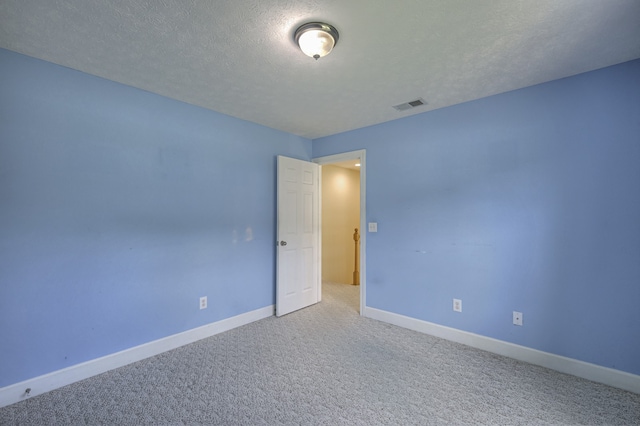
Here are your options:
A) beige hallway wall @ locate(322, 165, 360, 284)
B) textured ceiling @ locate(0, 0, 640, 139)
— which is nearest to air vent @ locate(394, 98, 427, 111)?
textured ceiling @ locate(0, 0, 640, 139)

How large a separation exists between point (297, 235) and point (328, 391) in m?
2.06

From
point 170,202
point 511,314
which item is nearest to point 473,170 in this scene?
point 511,314

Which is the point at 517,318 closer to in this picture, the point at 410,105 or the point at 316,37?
the point at 410,105

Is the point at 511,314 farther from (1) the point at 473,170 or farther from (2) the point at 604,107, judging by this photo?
(2) the point at 604,107

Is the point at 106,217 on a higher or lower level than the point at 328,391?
higher

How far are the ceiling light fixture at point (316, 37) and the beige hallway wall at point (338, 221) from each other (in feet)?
12.3

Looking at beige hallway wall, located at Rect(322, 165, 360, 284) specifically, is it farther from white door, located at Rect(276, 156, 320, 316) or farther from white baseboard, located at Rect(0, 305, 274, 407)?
white baseboard, located at Rect(0, 305, 274, 407)

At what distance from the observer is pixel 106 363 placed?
7.50 ft

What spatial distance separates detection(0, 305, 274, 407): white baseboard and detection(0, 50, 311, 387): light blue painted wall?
0.05 m

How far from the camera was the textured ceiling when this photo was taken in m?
1.55

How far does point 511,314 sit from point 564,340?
0.39 metres

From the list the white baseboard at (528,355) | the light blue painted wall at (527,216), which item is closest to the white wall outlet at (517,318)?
the light blue painted wall at (527,216)

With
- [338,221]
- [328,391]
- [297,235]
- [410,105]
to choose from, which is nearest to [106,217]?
[297,235]

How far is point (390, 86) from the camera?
8.11 ft
